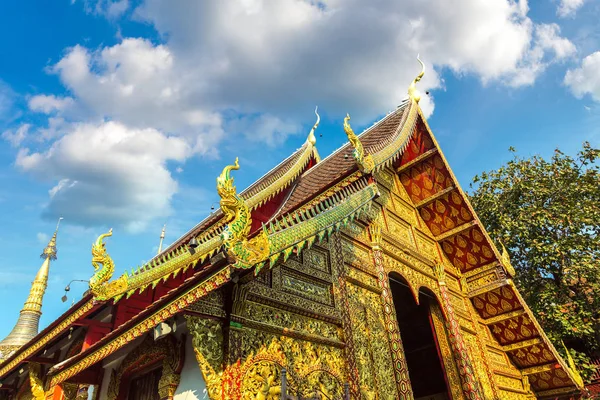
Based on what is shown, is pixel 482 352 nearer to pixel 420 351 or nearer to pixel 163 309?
pixel 420 351

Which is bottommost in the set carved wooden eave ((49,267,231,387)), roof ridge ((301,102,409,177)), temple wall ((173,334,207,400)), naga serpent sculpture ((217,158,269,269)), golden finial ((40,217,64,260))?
temple wall ((173,334,207,400))

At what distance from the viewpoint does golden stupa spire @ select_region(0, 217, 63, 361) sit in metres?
15.0

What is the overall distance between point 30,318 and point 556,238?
18.8m

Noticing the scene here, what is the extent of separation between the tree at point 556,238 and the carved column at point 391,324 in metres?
7.68

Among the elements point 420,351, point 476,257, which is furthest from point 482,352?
point 420,351

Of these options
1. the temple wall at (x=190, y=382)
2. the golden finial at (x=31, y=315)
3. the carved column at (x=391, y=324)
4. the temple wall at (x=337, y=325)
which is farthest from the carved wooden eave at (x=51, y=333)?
the golden finial at (x=31, y=315)

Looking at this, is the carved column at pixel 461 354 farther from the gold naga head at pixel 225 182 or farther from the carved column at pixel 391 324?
the gold naga head at pixel 225 182

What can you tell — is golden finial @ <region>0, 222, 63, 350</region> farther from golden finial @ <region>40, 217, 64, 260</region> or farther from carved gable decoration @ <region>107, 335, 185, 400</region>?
carved gable decoration @ <region>107, 335, 185, 400</region>

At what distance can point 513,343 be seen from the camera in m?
8.93

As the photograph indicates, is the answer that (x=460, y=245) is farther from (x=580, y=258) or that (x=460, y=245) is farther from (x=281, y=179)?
(x=580, y=258)

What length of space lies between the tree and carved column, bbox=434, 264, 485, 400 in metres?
5.56

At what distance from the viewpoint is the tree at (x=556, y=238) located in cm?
1151

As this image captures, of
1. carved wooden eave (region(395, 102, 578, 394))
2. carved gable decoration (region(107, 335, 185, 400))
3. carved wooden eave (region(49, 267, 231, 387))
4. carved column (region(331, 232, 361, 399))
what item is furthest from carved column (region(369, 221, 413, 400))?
carved wooden eave (region(49, 267, 231, 387))

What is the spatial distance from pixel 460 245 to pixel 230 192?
271 inches
